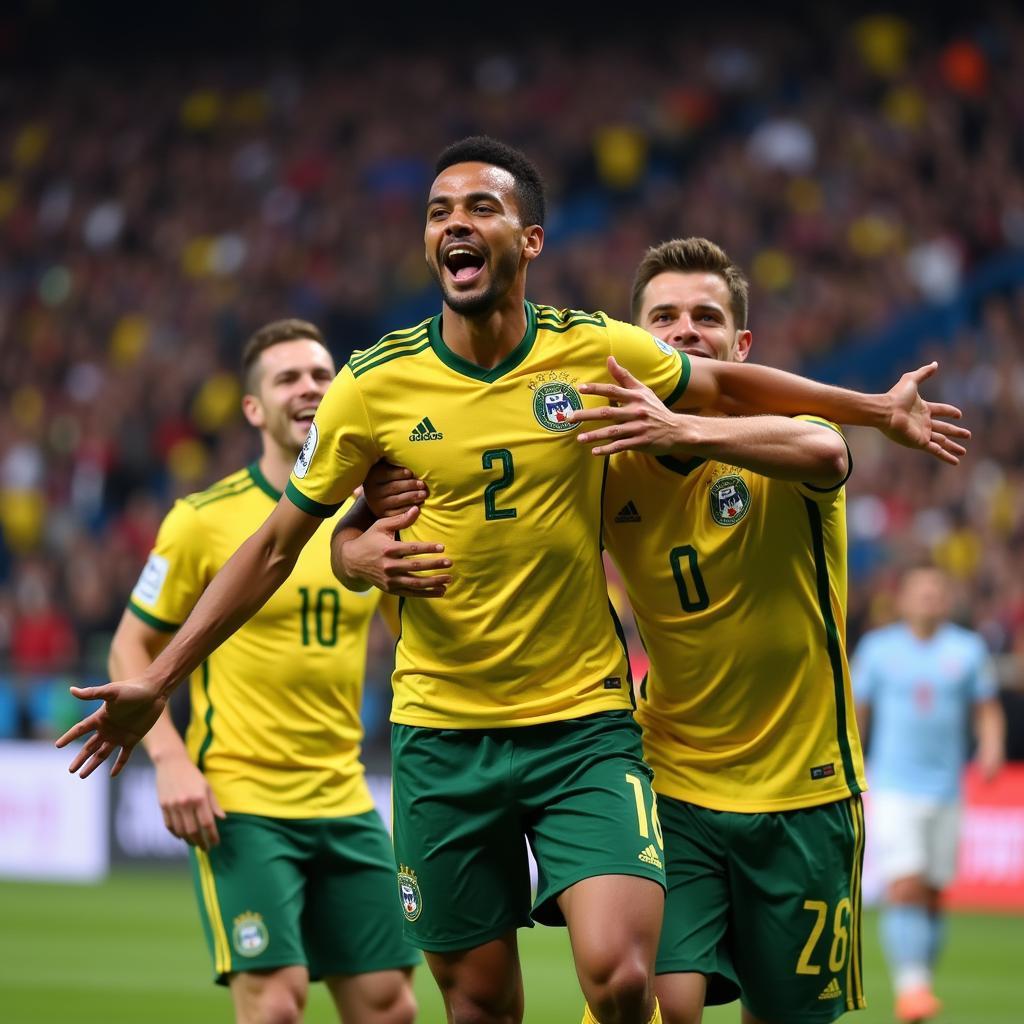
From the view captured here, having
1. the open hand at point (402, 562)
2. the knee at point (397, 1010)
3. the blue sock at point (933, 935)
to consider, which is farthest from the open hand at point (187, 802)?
the blue sock at point (933, 935)

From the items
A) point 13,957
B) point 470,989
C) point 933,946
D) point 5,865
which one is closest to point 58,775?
point 5,865

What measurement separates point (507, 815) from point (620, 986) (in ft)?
1.93

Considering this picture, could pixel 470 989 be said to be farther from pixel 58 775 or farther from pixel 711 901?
pixel 58 775

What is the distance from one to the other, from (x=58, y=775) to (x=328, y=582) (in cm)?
890

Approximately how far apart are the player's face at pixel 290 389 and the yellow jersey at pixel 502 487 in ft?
4.79

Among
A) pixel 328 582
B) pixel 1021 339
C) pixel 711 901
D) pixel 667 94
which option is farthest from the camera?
pixel 667 94

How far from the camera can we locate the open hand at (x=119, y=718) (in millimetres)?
4828

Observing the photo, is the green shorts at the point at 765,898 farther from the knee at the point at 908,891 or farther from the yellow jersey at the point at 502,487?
the knee at the point at 908,891

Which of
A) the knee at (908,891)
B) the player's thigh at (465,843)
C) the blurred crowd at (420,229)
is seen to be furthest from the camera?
the blurred crowd at (420,229)

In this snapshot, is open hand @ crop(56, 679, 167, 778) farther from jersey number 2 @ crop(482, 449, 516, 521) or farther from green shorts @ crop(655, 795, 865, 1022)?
green shorts @ crop(655, 795, 865, 1022)

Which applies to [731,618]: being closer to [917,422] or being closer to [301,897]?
[917,422]

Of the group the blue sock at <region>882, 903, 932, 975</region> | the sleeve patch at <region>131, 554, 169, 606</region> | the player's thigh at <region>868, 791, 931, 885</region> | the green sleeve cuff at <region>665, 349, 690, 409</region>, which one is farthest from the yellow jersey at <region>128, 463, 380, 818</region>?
the player's thigh at <region>868, 791, 931, 885</region>

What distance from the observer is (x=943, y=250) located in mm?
18422

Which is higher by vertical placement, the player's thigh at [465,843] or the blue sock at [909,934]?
the player's thigh at [465,843]
